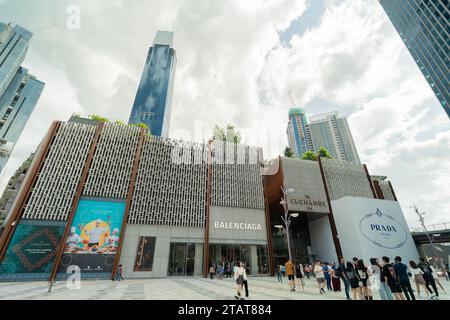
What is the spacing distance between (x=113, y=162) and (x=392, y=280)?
24.2 m

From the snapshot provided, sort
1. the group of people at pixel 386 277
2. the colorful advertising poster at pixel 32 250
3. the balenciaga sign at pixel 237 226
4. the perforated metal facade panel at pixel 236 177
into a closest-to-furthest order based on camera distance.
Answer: the group of people at pixel 386 277, the colorful advertising poster at pixel 32 250, the balenciaga sign at pixel 237 226, the perforated metal facade panel at pixel 236 177

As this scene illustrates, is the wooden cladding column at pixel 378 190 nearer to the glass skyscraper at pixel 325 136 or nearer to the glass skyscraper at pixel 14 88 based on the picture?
the glass skyscraper at pixel 14 88

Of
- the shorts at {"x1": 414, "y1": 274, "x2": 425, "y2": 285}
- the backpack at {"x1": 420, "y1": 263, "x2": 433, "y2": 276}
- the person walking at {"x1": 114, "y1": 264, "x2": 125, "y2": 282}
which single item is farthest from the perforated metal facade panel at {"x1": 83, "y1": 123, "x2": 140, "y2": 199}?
the backpack at {"x1": 420, "y1": 263, "x2": 433, "y2": 276}

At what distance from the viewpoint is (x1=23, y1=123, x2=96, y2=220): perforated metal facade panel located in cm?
1917

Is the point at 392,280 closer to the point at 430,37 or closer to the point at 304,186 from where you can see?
the point at 304,186

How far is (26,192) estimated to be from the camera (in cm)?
1900

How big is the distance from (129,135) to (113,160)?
349 centimetres

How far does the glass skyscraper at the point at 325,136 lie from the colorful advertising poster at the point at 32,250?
415ft

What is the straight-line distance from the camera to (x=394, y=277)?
28.3ft

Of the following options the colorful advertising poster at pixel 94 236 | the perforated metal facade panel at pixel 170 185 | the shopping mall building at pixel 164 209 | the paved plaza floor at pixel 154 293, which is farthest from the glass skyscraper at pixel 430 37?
the colorful advertising poster at pixel 94 236

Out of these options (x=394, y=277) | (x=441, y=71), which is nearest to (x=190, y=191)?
(x=394, y=277)

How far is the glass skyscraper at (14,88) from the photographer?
63.9 m

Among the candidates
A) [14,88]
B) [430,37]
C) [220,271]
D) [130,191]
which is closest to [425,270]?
[220,271]
